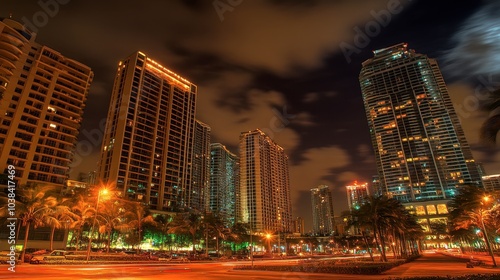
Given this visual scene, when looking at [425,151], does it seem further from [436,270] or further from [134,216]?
[134,216]

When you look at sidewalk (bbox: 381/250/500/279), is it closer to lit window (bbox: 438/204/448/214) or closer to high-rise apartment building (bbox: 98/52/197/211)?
high-rise apartment building (bbox: 98/52/197/211)

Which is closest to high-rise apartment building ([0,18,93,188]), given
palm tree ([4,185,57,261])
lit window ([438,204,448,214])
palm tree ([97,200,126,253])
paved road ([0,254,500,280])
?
palm tree ([97,200,126,253])

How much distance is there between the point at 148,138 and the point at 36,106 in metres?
43.6

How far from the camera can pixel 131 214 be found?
198ft

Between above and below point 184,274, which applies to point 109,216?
above

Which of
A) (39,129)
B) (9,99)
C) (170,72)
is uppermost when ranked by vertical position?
(170,72)

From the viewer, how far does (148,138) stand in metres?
124

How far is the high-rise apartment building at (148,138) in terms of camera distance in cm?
11381

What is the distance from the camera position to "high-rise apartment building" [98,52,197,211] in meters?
114

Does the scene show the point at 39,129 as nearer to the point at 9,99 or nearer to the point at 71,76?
the point at 9,99

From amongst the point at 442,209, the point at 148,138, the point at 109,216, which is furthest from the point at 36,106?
the point at 442,209

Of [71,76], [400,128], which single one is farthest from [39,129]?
[400,128]

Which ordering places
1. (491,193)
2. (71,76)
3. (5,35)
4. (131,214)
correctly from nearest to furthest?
(491,193) < (131,214) < (5,35) < (71,76)

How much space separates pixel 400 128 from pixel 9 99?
208452 mm
